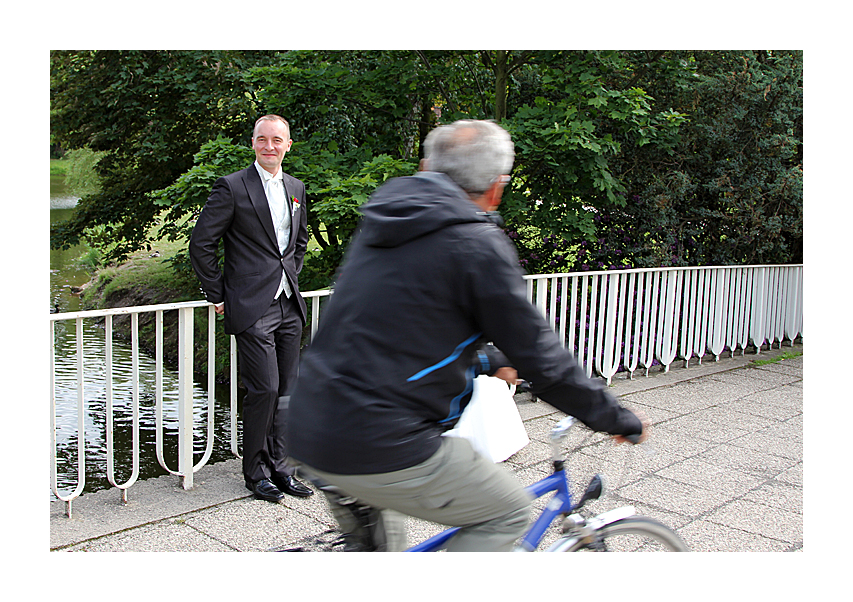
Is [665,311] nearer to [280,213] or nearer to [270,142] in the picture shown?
[280,213]

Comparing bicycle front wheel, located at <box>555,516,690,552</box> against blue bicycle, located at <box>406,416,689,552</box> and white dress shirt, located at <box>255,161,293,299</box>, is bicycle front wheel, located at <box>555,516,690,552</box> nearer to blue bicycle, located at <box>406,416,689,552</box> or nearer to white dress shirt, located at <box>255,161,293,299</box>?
blue bicycle, located at <box>406,416,689,552</box>

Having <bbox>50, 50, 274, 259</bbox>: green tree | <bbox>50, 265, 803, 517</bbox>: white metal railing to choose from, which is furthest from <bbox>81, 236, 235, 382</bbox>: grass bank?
<bbox>50, 265, 803, 517</bbox>: white metal railing

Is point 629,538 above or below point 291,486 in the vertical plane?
above

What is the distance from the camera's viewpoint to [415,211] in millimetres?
1978

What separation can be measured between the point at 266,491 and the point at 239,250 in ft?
4.03

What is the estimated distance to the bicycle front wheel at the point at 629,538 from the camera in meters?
2.43

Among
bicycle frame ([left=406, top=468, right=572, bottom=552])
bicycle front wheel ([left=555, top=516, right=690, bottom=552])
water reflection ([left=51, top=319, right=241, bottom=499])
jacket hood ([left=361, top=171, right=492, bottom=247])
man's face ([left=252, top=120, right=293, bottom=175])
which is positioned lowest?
water reflection ([left=51, top=319, right=241, bottom=499])

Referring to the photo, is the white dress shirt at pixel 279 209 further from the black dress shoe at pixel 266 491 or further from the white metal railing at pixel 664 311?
the black dress shoe at pixel 266 491

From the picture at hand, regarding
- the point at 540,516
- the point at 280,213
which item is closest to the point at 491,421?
the point at 540,516

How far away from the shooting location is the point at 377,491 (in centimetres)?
207

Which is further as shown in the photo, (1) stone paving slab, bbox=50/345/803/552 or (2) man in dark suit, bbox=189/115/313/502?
(2) man in dark suit, bbox=189/115/313/502

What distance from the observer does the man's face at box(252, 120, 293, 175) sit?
13.1ft
